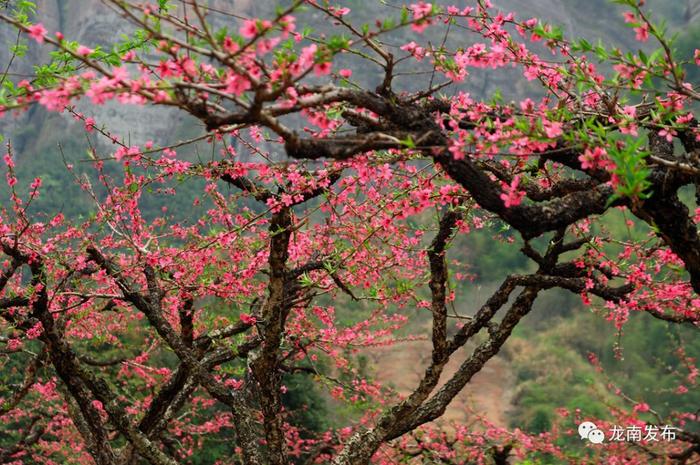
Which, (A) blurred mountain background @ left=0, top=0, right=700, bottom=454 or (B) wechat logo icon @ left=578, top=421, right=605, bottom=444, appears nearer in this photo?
(B) wechat logo icon @ left=578, top=421, right=605, bottom=444

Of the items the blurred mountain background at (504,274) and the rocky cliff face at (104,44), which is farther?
→ the rocky cliff face at (104,44)

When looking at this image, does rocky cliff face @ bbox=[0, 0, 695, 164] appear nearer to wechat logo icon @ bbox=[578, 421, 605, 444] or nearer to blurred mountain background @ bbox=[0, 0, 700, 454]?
blurred mountain background @ bbox=[0, 0, 700, 454]

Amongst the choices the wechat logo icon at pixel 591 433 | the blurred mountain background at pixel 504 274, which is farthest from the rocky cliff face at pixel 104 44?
the wechat logo icon at pixel 591 433

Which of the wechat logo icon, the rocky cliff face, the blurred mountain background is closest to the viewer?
the wechat logo icon

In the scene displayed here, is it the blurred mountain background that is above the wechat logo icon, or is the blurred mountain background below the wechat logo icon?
above

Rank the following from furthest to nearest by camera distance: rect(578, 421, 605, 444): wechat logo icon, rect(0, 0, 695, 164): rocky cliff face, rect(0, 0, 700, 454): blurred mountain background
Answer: rect(0, 0, 695, 164): rocky cliff face
rect(0, 0, 700, 454): blurred mountain background
rect(578, 421, 605, 444): wechat logo icon

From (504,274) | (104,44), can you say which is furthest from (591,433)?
(104,44)

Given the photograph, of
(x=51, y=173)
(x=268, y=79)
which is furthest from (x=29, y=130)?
(x=268, y=79)

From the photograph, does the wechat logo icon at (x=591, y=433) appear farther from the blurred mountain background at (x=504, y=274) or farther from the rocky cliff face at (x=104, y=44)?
the rocky cliff face at (x=104, y=44)

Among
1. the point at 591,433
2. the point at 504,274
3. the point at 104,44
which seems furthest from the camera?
the point at 104,44

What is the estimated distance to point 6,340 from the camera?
5.62m

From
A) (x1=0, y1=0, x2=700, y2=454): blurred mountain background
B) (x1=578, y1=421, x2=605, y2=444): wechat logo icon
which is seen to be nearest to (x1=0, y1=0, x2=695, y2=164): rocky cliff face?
(x1=0, y1=0, x2=700, y2=454): blurred mountain background

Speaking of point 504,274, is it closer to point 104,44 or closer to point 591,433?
point 591,433

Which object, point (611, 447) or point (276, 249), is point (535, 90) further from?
point (276, 249)
